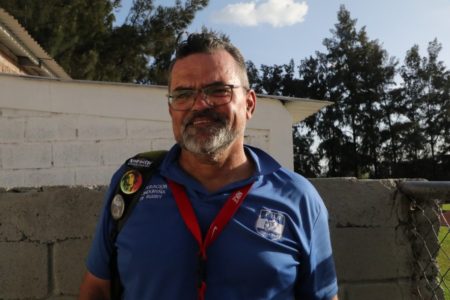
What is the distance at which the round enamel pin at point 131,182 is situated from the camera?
2059 millimetres

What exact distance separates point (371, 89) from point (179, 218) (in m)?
47.0

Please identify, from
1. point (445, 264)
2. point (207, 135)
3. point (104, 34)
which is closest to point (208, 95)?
point (207, 135)

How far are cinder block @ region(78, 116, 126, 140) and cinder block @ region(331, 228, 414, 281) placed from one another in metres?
3.85

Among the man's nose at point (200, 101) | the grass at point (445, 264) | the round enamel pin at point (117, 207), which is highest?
the man's nose at point (200, 101)

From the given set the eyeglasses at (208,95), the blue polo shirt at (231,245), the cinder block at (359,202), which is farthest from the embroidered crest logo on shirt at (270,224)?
the cinder block at (359,202)

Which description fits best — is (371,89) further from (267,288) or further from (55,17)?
(267,288)

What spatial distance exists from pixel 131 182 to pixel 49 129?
424 cm

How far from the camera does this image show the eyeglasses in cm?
208

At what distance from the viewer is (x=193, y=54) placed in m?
2.13

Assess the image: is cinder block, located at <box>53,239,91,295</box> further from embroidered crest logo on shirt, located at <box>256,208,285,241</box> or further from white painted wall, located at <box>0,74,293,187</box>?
white painted wall, located at <box>0,74,293,187</box>

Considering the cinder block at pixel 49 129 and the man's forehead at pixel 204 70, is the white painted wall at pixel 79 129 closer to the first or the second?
the cinder block at pixel 49 129

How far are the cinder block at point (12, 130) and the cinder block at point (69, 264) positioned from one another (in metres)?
3.60

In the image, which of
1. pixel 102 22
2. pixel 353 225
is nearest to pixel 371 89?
pixel 102 22

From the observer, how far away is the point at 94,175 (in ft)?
19.7
